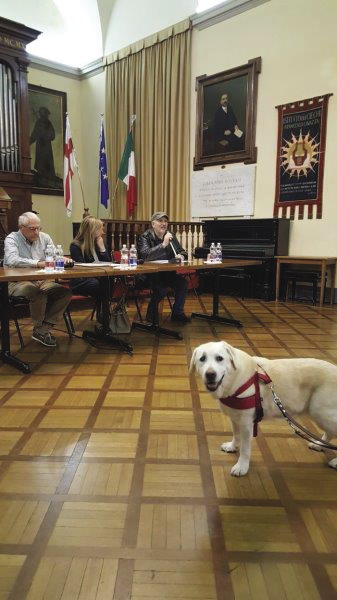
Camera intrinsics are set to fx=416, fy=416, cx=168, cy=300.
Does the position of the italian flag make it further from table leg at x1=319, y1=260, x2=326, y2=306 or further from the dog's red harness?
the dog's red harness

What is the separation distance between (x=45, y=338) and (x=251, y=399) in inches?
101

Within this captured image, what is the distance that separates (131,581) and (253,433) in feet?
2.51

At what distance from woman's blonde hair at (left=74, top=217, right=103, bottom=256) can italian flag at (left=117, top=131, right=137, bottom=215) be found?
4582 millimetres

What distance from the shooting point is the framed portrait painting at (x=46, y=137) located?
898cm

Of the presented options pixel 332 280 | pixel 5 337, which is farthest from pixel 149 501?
pixel 332 280

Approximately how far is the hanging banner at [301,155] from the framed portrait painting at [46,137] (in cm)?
515

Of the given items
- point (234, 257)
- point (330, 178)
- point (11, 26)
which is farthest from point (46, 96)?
point (330, 178)

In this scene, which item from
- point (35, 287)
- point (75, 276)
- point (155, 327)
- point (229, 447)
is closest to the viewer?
point (229, 447)

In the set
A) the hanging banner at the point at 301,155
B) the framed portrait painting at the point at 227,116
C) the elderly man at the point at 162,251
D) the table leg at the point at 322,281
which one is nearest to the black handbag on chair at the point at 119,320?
the elderly man at the point at 162,251

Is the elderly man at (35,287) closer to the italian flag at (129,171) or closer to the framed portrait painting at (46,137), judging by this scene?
the italian flag at (129,171)

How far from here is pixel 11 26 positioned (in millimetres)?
7047

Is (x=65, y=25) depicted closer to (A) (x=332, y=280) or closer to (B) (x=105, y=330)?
(A) (x=332, y=280)

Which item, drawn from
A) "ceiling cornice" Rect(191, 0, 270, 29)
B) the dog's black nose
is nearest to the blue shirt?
the dog's black nose

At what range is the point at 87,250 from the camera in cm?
418
